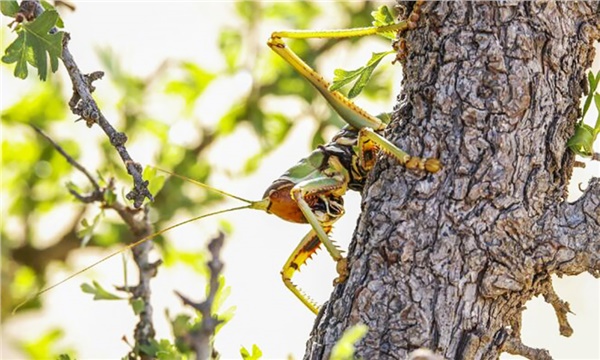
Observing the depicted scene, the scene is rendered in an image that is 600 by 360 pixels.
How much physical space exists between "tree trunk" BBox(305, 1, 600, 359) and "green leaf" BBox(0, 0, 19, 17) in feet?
2.00

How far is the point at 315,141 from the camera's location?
264 cm

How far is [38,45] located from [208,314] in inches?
19.0

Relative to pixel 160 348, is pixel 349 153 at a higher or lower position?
higher

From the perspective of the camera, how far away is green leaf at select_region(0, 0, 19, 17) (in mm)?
1549

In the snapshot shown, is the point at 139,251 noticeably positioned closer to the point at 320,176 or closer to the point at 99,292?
the point at 99,292

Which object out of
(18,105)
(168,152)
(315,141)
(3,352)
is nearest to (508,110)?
(315,141)

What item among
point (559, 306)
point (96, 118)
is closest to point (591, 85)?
point (559, 306)

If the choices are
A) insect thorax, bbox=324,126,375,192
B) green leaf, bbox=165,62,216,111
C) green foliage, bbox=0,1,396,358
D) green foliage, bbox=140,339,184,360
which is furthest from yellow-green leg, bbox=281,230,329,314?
green leaf, bbox=165,62,216,111

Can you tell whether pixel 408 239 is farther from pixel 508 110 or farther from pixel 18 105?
pixel 18 105

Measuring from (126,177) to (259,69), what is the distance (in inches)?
19.5

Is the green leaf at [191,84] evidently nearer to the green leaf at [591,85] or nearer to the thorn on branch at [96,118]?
the thorn on branch at [96,118]

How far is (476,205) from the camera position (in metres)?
1.39

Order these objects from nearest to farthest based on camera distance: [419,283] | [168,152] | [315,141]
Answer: [419,283] < [315,141] < [168,152]

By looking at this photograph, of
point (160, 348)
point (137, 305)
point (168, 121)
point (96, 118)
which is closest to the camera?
point (96, 118)
